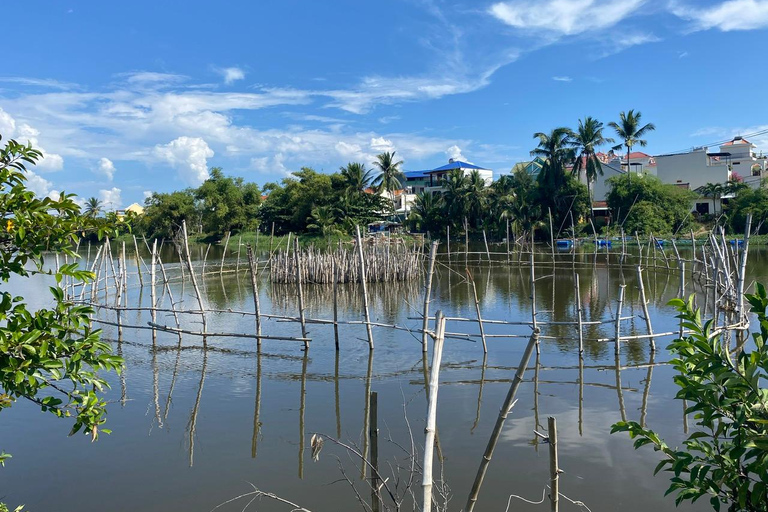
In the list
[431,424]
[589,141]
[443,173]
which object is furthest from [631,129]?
[431,424]

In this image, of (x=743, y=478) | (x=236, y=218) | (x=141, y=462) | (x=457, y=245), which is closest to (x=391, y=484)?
(x=141, y=462)

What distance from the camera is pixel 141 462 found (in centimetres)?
686

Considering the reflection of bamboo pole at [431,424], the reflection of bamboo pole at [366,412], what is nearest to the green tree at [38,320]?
the reflection of bamboo pole at [431,424]

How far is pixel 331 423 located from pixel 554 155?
3116cm

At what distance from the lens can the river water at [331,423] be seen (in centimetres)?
611

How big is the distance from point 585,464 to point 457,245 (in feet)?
101

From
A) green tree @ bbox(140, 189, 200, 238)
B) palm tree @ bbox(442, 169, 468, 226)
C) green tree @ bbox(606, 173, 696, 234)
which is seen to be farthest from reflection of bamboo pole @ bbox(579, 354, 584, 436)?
green tree @ bbox(140, 189, 200, 238)

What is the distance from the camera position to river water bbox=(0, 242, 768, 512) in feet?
20.0

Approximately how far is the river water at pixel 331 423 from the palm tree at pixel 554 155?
75.7ft

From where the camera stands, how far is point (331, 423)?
793cm

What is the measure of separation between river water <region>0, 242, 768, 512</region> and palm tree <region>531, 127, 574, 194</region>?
908 inches

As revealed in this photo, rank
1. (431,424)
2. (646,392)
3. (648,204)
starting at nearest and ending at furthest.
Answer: (431,424) → (646,392) → (648,204)

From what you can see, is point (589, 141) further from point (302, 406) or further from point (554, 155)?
point (302, 406)

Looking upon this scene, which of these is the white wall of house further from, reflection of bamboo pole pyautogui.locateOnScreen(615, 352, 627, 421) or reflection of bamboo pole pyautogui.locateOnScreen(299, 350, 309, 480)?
reflection of bamboo pole pyautogui.locateOnScreen(299, 350, 309, 480)
